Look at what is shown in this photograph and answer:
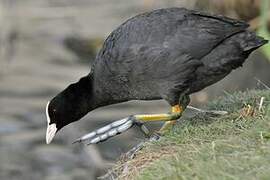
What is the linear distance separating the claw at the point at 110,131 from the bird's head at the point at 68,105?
1.81ft

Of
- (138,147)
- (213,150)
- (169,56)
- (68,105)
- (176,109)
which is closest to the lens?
(213,150)

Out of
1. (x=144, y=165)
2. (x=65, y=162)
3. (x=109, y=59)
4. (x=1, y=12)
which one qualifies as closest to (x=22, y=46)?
(x=1, y=12)

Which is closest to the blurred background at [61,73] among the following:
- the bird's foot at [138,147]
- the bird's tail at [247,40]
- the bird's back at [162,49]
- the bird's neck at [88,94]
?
the bird's neck at [88,94]

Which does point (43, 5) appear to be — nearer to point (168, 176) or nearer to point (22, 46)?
point (22, 46)

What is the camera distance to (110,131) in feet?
18.3

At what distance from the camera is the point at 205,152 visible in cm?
465

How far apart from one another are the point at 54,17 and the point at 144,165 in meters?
10.0

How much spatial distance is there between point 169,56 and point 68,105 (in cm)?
106

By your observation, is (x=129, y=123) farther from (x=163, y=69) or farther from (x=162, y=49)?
(x=162, y=49)

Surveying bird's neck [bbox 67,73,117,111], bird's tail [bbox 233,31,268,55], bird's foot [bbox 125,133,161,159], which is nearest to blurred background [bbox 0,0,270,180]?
bird's neck [bbox 67,73,117,111]

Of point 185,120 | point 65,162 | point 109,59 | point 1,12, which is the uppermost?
point 109,59

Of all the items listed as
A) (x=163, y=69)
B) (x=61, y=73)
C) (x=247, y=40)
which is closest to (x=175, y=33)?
(x=163, y=69)

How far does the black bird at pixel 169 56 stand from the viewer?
550cm

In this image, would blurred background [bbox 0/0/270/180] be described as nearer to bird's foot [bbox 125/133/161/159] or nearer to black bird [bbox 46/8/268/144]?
black bird [bbox 46/8/268/144]
